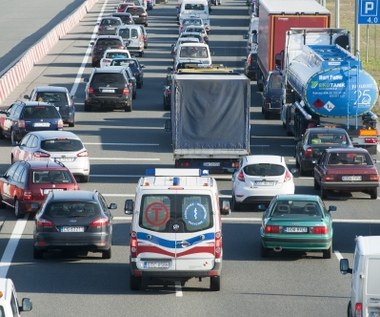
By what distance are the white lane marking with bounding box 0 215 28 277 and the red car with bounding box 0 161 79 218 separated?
1.22 feet

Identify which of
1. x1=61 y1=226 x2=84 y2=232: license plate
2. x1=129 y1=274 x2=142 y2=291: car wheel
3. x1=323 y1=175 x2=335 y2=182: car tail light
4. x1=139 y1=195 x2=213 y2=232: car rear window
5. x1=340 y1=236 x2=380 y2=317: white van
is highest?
x1=340 y1=236 x2=380 y2=317: white van

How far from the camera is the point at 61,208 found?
28578 millimetres

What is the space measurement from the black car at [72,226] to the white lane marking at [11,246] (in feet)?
2.19

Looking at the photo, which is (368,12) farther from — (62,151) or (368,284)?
(368,284)

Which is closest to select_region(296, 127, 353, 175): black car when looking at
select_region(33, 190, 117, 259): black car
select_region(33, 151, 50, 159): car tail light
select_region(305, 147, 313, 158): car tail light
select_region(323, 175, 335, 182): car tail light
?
select_region(305, 147, 313, 158): car tail light

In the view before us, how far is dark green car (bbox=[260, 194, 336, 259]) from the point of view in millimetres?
28828

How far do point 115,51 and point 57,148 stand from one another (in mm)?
28454

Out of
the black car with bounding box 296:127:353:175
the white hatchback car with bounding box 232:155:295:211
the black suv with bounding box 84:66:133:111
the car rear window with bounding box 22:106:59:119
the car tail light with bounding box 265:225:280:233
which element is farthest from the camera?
the black suv with bounding box 84:66:133:111

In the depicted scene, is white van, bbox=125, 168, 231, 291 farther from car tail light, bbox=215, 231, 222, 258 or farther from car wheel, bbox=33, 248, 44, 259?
car wheel, bbox=33, 248, 44, 259

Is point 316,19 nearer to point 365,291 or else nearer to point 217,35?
point 217,35

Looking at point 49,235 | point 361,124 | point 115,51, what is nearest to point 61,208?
point 49,235

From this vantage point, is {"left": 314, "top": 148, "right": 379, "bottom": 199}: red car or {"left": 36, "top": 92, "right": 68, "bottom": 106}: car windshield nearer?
{"left": 314, "top": 148, "right": 379, "bottom": 199}: red car

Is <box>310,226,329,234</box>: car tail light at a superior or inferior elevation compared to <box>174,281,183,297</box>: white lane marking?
superior

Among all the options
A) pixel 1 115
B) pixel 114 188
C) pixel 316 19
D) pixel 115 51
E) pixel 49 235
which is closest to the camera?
pixel 49 235
